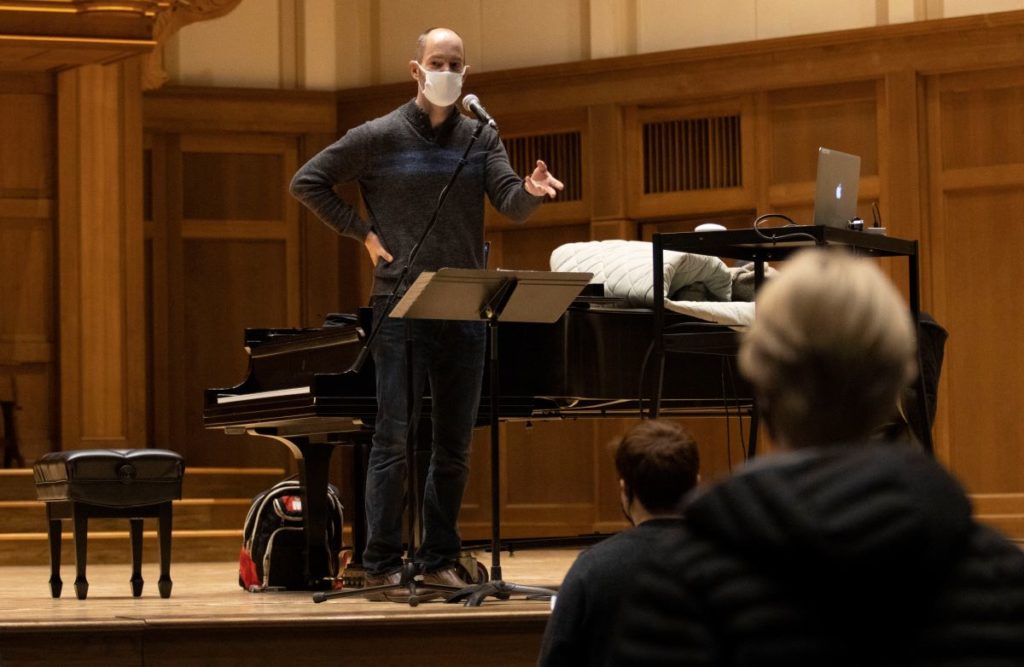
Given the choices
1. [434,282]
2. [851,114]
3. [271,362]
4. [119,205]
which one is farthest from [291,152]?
[434,282]

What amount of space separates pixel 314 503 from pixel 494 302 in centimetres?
119

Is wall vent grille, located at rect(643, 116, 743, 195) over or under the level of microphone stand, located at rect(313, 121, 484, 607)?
over

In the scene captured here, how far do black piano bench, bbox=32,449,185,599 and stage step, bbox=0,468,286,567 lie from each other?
2195 millimetres

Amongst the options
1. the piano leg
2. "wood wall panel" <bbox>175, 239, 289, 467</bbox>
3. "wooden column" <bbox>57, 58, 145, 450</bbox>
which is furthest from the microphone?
"wood wall panel" <bbox>175, 239, 289, 467</bbox>

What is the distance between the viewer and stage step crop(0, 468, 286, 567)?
7.37 m

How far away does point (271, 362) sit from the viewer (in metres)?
5.36

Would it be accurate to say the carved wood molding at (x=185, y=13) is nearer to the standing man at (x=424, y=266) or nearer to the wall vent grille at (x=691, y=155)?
the wall vent grille at (x=691, y=155)

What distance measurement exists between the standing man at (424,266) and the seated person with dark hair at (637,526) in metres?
2.20

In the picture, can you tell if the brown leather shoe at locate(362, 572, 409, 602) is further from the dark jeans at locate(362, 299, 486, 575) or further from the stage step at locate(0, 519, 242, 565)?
the stage step at locate(0, 519, 242, 565)

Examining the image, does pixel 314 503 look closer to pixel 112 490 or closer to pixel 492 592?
pixel 112 490

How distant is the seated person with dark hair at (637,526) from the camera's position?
203 centimetres

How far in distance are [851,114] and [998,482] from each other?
216 cm

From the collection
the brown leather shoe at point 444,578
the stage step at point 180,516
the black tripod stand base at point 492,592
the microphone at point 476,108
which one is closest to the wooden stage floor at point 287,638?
the black tripod stand base at point 492,592

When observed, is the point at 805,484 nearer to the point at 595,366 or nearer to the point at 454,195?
the point at 454,195
